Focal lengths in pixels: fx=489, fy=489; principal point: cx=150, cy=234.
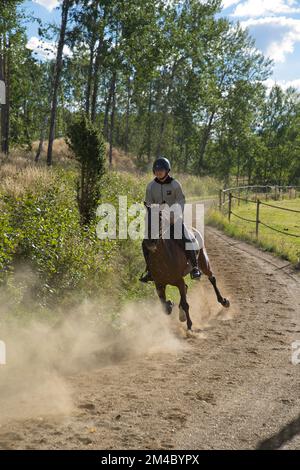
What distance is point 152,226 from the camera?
9.09 m

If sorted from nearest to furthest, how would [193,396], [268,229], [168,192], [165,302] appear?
[193,396]
[168,192]
[165,302]
[268,229]

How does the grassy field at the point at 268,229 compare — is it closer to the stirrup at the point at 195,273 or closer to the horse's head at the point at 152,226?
the stirrup at the point at 195,273

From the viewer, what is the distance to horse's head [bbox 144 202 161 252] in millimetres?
9016

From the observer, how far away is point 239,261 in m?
17.1

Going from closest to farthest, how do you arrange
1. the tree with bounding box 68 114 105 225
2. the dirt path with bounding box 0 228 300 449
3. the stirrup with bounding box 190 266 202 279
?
the dirt path with bounding box 0 228 300 449, the stirrup with bounding box 190 266 202 279, the tree with bounding box 68 114 105 225

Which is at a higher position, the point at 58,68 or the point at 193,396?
the point at 58,68

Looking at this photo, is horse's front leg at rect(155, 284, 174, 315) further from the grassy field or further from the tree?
the grassy field

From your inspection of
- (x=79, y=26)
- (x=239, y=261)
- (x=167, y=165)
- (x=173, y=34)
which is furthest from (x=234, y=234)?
(x=173, y=34)

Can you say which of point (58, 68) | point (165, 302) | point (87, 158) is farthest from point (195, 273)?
point (58, 68)

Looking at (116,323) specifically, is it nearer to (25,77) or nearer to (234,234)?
(234,234)

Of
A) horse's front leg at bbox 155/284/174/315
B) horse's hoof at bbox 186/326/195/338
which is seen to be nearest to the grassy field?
horse's hoof at bbox 186/326/195/338

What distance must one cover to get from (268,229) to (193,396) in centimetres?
1852

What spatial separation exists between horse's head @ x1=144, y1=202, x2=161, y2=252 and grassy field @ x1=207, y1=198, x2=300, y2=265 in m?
8.89

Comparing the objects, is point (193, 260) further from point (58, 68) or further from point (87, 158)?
point (58, 68)
